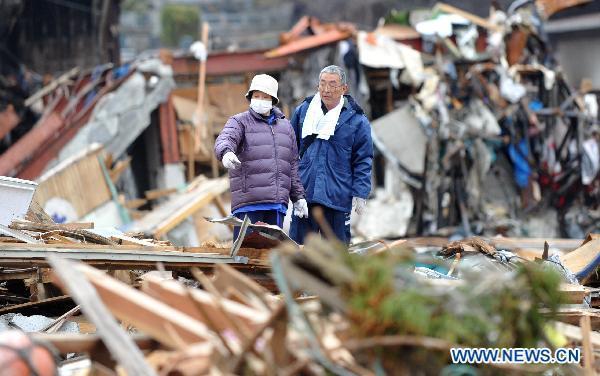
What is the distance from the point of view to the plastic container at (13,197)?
299 inches

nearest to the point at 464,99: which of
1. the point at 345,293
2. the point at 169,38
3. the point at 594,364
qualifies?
the point at 594,364

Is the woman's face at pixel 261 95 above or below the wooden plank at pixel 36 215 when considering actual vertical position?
above

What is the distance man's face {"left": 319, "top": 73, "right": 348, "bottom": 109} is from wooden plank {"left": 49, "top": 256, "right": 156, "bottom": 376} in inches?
150

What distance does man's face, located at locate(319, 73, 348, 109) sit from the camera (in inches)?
318

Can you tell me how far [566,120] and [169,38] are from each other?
18930mm

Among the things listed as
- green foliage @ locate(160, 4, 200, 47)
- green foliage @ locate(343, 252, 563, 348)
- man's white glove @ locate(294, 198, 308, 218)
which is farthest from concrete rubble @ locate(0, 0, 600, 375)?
green foliage @ locate(160, 4, 200, 47)

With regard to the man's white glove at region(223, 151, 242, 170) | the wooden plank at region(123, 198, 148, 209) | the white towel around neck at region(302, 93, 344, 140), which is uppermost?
the white towel around neck at region(302, 93, 344, 140)

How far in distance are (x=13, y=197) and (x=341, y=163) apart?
8.61 ft

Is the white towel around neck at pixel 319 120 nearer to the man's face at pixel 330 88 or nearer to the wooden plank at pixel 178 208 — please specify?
the man's face at pixel 330 88

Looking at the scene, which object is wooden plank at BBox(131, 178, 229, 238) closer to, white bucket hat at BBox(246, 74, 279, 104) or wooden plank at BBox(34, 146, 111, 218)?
wooden plank at BBox(34, 146, 111, 218)

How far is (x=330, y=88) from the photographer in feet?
26.6

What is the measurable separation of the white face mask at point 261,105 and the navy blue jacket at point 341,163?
60cm

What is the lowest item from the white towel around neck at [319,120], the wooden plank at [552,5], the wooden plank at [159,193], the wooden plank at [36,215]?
the wooden plank at [159,193]

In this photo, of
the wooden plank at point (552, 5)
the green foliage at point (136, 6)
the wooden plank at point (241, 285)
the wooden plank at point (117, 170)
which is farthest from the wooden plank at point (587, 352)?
the green foliage at point (136, 6)
